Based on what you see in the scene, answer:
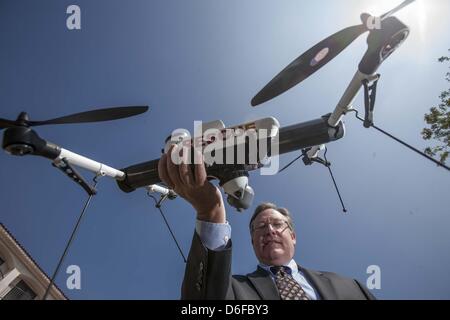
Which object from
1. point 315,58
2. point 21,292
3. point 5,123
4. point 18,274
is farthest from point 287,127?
point 21,292

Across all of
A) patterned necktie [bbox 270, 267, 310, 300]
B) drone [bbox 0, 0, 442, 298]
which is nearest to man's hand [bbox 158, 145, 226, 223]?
drone [bbox 0, 0, 442, 298]

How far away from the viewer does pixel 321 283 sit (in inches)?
95.7

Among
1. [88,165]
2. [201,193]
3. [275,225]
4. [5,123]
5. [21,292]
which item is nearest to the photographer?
[201,193]

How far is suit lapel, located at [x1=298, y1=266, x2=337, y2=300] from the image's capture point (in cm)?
229

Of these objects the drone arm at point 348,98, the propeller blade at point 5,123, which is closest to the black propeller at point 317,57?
the drone arm at point 348,98

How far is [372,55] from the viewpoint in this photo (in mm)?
2029

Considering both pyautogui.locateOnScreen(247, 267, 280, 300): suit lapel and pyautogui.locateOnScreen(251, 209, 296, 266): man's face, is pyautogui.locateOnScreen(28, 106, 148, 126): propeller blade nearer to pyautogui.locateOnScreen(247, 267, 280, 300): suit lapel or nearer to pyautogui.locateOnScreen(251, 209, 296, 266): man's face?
pyautogui.locateOnScreen(251, 209, 296, 266): man's face

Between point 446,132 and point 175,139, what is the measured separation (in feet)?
26.2

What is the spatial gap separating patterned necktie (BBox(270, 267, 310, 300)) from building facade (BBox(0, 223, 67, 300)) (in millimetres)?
22072

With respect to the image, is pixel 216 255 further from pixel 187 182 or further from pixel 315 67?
pixel 315 67

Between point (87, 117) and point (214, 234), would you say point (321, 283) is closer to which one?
point (214, 234)

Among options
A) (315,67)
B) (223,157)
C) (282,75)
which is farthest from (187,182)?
(315,67)

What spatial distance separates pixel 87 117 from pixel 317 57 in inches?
97.2

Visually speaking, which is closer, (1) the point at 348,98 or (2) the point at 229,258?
(2) the point at 229,258
